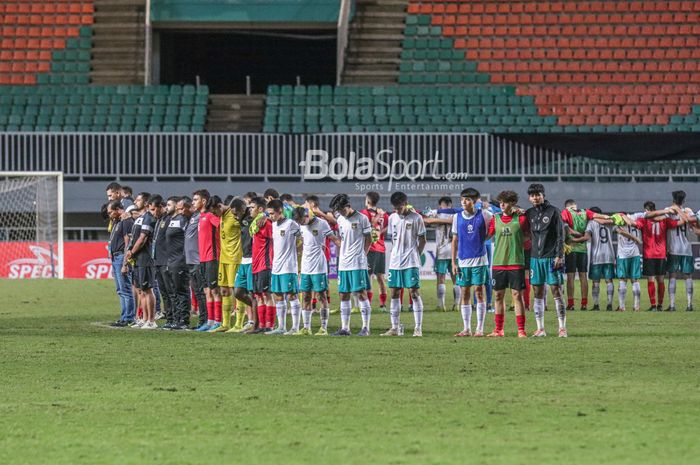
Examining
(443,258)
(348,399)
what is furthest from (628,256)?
(348,399)

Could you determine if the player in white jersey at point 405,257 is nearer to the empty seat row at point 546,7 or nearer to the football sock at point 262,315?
the football sock at point 262,315

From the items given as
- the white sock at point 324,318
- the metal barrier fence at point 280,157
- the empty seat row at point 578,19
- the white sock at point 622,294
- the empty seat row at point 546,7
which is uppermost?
the empty seat row at point 546,7

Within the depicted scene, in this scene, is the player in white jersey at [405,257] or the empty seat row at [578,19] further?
the empty seat row at [578,19]

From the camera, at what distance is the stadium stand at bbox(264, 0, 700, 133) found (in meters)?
41.4

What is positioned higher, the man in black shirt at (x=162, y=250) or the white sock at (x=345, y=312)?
the man in black shirt at (x=162, y=250)

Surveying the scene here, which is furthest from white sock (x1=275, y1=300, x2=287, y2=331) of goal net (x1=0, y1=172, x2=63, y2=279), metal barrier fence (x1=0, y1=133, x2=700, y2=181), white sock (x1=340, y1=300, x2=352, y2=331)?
goal net (x1=0, y1=172, x2=63, y2=279)

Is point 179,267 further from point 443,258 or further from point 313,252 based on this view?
point 443,258

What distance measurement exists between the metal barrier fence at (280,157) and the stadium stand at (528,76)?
1.86m

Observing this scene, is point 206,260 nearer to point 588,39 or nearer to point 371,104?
point 371,104

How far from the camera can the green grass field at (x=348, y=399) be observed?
8.61 meters

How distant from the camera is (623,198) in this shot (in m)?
37.2

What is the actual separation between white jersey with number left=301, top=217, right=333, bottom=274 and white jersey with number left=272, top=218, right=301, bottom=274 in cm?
15

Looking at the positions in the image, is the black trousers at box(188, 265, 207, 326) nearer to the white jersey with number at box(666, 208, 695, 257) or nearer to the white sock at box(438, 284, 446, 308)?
the white sock at box(438, 284, 446, 308)

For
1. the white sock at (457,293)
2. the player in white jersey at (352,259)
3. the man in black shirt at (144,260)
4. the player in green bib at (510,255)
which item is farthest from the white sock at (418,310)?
the white sock at (457,293)
